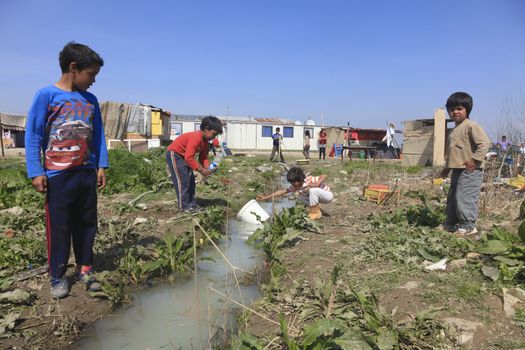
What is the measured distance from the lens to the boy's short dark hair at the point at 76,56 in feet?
8.17

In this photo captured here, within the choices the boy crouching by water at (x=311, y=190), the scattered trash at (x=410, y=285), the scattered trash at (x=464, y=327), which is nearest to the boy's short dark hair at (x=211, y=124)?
the boy crouching by water at (x=311, y=190)

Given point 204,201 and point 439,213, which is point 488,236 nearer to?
point 439,213

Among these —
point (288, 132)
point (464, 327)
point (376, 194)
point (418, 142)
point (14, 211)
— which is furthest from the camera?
point (288, 132)

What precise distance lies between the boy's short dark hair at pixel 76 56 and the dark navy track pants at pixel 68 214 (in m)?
0.75

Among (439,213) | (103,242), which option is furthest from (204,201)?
(439,213)

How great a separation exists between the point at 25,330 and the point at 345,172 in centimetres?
983

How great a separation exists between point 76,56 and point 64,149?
65cm

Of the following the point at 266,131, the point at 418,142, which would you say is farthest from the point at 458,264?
the point at 266,131

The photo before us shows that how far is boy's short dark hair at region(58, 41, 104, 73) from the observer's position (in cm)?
249

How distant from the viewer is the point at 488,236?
311cm

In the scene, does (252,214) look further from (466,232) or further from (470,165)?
(470,165)

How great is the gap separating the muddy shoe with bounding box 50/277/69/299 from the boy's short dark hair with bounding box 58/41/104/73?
1.50 meters

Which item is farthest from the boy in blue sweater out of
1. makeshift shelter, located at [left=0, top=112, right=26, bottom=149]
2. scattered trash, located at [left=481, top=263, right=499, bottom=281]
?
makeshift shelter, located at [left=0, top=112, right=26, bottom=149]

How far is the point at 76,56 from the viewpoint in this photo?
249 cm
